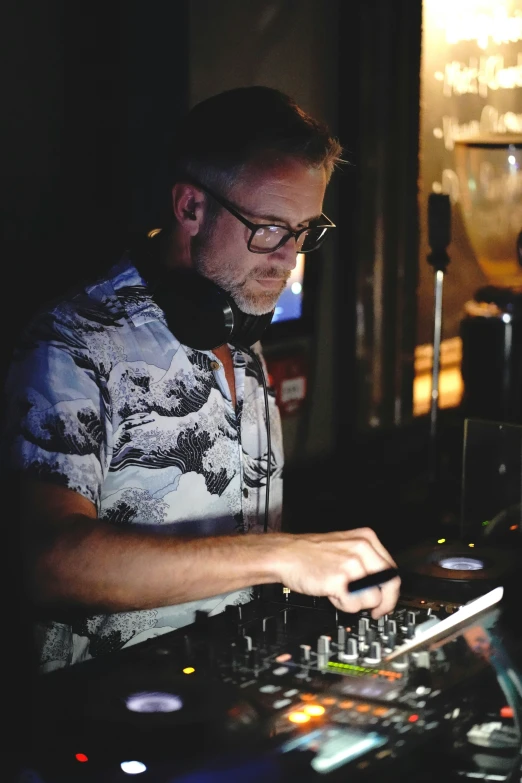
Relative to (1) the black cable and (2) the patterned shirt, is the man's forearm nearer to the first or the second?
(2) the patterned shirt

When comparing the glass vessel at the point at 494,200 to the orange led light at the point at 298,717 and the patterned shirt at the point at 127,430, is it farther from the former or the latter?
the orange led light at the point at 298,717

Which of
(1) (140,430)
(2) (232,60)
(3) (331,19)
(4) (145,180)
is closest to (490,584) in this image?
(1) (140,430)

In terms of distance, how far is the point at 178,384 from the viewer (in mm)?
1876

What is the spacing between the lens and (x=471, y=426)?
7.16 feet

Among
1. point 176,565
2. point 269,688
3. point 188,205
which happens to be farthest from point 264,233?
point 269,688

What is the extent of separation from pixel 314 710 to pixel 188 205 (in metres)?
1.02

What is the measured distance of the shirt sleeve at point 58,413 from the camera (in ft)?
5.14

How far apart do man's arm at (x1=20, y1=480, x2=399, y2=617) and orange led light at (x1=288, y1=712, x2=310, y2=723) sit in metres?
0.27

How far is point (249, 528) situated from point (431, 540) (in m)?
0.34

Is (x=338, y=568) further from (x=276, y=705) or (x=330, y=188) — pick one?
(x=330, y=188)

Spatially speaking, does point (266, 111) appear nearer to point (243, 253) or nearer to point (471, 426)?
point (243, 253)

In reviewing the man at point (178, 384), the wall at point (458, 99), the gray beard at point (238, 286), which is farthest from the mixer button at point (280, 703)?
the wall at point (458, 99)

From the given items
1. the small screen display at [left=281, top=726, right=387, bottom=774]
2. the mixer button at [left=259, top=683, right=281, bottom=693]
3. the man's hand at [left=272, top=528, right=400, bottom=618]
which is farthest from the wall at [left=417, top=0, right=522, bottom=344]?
the small screen display at [left=281, top=726, right=387, bottom=774]

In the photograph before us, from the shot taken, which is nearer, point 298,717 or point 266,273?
point 298,717
